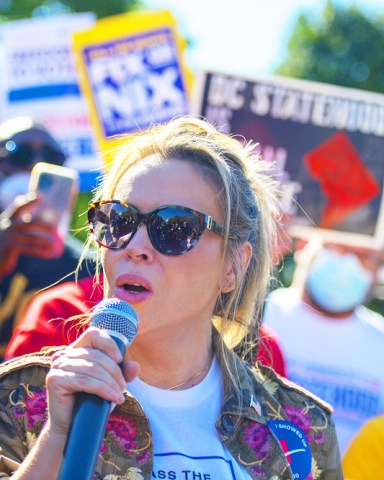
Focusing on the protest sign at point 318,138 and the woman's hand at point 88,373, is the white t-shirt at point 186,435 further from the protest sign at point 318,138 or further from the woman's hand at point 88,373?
the protest sign at point 318,138

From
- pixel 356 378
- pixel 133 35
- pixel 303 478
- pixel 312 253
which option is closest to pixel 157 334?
pixel 303 478

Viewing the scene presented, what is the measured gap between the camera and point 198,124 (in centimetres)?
258

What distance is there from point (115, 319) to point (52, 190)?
2306 millimetres

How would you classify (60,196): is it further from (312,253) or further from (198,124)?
(312,253)

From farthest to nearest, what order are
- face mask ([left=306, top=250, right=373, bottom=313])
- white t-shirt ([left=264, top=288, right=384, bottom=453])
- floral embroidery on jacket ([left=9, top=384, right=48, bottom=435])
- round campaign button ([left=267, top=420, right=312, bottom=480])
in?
face mask ([left=306, top=250, right=373, bottom=313]) < white t-shirt ([left=264, top=288, right=384, bottom=453]) < round campaign button ([left=267, top=420, right=312, bottom=480]) < floral embroidery on jacket ([left=9, top=384, right=48, bottom=435])

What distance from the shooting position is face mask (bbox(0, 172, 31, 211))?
4.23m

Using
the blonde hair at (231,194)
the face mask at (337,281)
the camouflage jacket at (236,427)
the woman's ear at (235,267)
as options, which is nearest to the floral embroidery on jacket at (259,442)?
the camouflage jacket at (236,427)

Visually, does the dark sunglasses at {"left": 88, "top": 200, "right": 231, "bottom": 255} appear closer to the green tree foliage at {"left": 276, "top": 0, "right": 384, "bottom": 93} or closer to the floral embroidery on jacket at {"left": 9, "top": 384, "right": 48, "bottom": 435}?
the floral embroidery on jacket at {"left": 9, "top": 384, "right": 48, "bottom": 435}

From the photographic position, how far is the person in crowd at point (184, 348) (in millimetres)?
2088

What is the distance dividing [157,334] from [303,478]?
567 mm

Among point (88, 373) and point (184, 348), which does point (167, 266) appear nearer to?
point (184, 348)

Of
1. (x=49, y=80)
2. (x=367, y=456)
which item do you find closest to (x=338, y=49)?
(x=49, y=80)

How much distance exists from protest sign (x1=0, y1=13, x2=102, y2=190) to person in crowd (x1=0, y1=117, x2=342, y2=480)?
404 centimetres

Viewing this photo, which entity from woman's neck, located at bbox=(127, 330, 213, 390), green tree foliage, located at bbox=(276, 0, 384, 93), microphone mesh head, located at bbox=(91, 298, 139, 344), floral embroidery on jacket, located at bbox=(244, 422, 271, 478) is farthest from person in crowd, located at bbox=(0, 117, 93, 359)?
green tree foliage, located at bbox=(276, 0, 384, 93)
